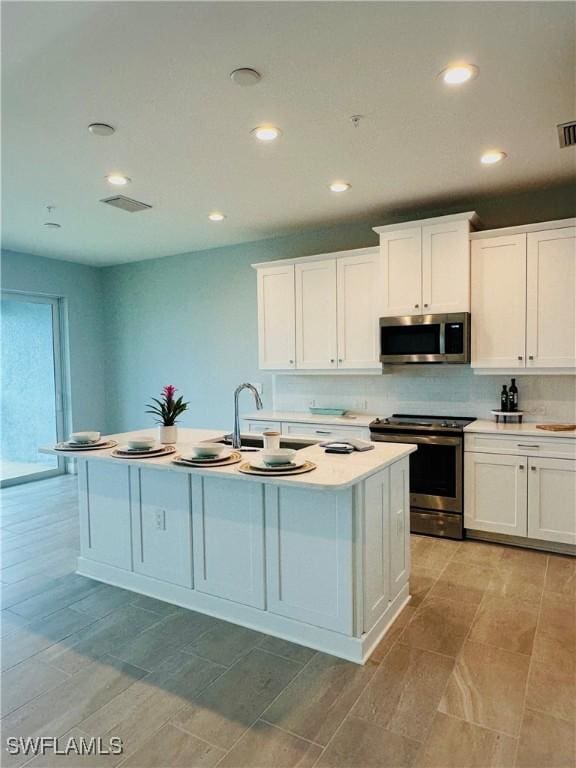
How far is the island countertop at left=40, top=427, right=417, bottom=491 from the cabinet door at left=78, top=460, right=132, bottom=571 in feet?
0.75

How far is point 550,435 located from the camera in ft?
11.3

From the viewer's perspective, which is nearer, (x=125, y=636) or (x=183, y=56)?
(x=183, y=56)

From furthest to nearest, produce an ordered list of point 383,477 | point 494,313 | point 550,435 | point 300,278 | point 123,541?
point 300,278
point 494,313
point 550,435
point 123,541
point 383,477

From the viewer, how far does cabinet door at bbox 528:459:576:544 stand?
3.41 meters

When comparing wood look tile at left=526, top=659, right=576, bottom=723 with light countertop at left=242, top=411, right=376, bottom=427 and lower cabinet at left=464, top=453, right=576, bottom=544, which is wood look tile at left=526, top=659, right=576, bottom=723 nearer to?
lower cabinet at left=464, top=453, right=576, bottom=544

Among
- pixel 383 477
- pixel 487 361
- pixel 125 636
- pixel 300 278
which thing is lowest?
pixel 125 636

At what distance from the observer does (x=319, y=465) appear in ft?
7.82

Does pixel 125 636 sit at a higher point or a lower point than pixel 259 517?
lower

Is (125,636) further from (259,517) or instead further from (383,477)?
(383,477)

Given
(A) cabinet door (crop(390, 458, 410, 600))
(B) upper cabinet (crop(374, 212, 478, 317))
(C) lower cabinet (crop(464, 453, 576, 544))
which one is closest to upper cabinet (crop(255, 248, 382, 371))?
(B) upper cabinet (crop(374, 212, 478, 317))

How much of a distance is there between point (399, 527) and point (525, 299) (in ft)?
6.90

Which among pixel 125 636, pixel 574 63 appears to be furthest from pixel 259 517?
pixel 574 63

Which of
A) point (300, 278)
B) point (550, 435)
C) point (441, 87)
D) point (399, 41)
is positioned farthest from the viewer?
point (300, 278)

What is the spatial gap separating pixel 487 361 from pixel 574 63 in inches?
84.2
